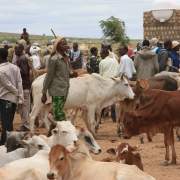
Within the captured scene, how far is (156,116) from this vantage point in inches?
455

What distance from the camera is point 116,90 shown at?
15.1m

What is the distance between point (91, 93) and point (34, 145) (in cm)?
592

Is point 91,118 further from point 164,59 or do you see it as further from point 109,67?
point 164,59

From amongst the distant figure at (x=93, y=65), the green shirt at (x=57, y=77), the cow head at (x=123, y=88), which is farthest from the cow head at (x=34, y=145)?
the distant figure at (x=93, y=65)

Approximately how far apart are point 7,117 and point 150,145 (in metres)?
3.23

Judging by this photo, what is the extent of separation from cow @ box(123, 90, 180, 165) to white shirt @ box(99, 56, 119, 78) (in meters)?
5.03

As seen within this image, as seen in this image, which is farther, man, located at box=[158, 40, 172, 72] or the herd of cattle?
man, located at box=[158, 40, 172, 72]

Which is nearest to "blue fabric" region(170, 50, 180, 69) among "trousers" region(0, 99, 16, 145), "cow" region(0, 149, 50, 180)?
"trousers" region(0, 99, 16, 145)

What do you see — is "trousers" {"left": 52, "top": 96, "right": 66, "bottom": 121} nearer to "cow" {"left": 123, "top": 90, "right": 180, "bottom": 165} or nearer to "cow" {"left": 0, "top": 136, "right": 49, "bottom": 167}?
"cow" {"left": 123, "top": 90, "right": 180, "bottom": 165}

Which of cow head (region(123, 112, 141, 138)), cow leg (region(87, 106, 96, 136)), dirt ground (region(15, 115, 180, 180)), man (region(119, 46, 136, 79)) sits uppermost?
man (region(119, 46, 136, 79))

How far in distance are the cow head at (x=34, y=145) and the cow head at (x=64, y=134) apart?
287 mm

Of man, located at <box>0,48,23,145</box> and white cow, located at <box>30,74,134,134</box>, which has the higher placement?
man, located at <box>0,48,23,145</box>

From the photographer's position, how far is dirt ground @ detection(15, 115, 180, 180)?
11.0 meters

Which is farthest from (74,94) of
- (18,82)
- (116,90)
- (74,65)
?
(74,65)
